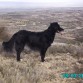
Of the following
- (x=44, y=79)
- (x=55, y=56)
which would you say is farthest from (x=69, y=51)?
(x=44, y=79)

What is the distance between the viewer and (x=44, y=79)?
25.3 ft

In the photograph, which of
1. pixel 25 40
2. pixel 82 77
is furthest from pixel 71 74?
pixel 25 40

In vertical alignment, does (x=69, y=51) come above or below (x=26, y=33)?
below

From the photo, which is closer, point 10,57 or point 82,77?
point 82,77

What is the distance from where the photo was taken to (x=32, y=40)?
10.6 metres

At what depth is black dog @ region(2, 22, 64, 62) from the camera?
10523 millimetres

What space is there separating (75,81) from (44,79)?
86cm

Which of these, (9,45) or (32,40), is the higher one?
(32,40)

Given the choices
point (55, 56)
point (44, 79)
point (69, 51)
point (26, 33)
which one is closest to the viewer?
point (44, 79)

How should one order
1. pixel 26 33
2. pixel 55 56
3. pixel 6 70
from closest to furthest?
pixel 6 70, pixel 26 33, pixel 55 56

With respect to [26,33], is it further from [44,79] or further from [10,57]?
[44,79]

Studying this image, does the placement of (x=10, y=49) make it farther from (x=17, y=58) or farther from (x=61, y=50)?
(x=61, y=50)

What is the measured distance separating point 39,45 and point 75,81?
3.20m

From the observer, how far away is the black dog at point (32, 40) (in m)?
10.5
